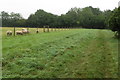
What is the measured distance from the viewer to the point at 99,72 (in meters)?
5.86

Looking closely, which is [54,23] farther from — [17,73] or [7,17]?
[17,73]

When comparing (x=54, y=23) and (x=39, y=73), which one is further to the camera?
(x=54, y=23)

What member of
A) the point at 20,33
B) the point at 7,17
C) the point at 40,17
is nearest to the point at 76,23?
the point at 40,17

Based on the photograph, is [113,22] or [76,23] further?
[76,23]

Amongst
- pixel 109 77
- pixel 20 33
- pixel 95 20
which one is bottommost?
pixel 109 77

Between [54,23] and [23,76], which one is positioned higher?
[54,23]

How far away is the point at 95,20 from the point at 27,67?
75.8 meters

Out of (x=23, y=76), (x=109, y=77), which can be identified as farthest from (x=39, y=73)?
(x=109, y=77)

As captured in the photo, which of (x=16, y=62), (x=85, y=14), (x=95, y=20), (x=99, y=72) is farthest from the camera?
(x=85, y=14)

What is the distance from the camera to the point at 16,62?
22.0 feet

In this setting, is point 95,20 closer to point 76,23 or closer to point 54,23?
point 76,23

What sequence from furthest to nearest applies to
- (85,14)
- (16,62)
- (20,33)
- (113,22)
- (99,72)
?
(85,14) < (20,33) < (113,22) < (16,62) < (99,72)

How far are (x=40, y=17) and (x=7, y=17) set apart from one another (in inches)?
745

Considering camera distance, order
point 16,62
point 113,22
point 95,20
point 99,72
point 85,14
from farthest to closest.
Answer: point 85,14 → point 95,20 → point 113,22 → point 16,62 → point 99,72
